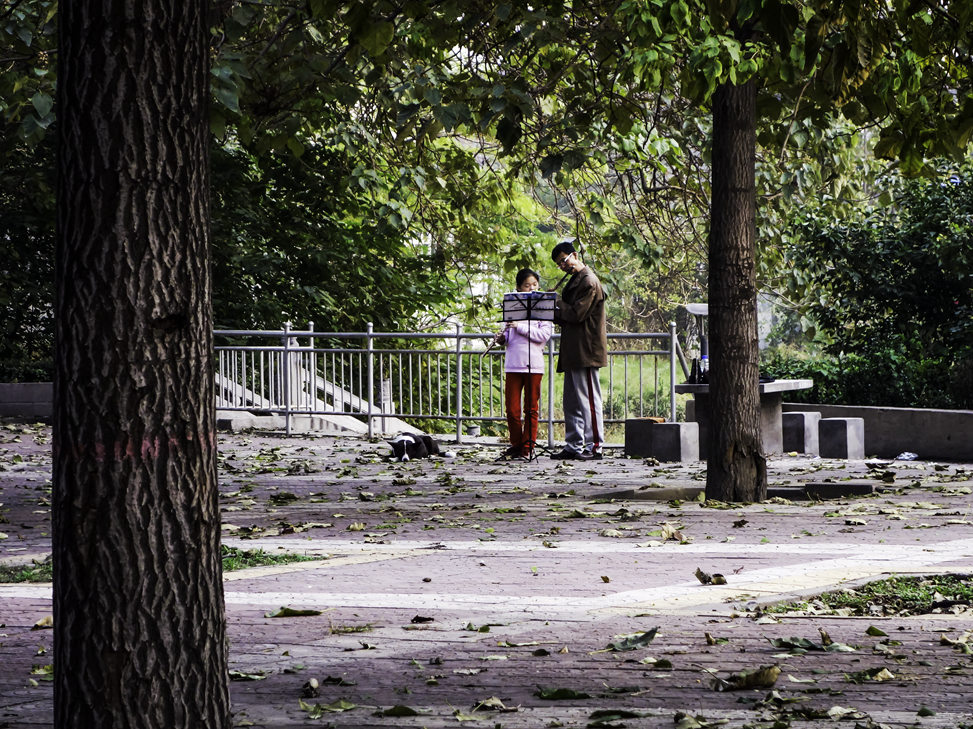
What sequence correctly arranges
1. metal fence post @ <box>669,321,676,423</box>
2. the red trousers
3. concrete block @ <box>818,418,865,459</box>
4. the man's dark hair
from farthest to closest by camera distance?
1. metal fence post @ <box>669,321,676,423</box>
2. concrete block @ <box>818,418,865,459</box>
3. the red trousers
4. the man's dark hair

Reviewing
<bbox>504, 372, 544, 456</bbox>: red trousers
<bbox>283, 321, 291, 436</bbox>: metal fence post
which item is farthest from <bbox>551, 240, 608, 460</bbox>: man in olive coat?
<bbox>283, 321, 291, 436</bbox>: metal fence post

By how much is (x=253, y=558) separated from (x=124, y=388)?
489 cm

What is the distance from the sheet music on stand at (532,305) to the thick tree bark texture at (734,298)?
3.96m

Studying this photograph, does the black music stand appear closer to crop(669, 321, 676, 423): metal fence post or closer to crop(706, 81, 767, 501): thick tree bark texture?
crop(669, 321, 676, 423): metal fence post

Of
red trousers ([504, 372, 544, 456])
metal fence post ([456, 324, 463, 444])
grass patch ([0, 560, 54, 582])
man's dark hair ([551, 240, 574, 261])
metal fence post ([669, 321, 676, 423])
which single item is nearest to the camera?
grass patch ([0, 560, 54, 582])

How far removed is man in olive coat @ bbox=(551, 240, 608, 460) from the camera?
49.4 feet

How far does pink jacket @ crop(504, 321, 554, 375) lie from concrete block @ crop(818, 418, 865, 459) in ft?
11.5

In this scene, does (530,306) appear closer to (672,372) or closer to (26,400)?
(672,372)

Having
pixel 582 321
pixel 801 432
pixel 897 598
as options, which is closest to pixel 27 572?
pixel 897 598

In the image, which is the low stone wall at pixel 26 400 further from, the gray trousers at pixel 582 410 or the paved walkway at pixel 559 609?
the gray trousers at pixel 582 410

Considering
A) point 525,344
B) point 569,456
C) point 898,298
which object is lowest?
point 569,456

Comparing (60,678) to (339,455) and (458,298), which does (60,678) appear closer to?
(339,455)

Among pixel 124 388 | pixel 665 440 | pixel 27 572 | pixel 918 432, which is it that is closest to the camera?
pixel 124 388

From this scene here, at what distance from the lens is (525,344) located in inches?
610
